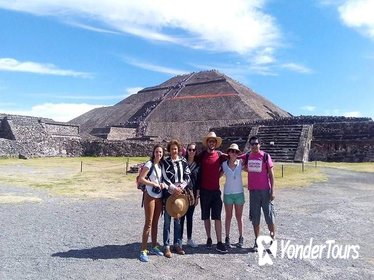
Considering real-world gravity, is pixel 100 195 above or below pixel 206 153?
below

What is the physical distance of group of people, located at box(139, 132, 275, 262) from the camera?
5816mm

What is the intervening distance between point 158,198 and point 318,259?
2.63 m

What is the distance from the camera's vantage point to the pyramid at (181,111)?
142 feet

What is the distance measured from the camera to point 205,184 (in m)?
6.16

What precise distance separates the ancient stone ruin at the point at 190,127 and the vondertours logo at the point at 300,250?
1758 cm

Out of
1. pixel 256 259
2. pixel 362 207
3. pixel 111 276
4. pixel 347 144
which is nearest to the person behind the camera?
pixel 111 276

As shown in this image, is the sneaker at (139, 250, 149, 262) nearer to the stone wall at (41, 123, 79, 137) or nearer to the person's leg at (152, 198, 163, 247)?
A: the person's leg at (152, 198, 163, 247)

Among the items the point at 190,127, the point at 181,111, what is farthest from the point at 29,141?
the point at 181,111

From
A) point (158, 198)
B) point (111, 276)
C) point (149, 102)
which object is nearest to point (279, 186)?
point (158, 198)

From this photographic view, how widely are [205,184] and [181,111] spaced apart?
42925 millimetres

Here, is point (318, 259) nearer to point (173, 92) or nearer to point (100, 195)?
point (100, 195)

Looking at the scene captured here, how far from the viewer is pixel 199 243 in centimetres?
656

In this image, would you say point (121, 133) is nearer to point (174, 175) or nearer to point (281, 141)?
point (281, 141)

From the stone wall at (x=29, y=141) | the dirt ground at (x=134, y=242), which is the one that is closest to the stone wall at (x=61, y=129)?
the stone wall at (x=29, y=141)
